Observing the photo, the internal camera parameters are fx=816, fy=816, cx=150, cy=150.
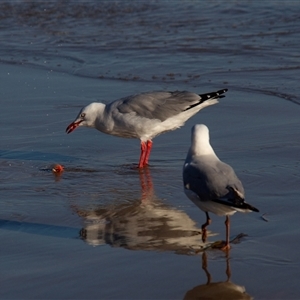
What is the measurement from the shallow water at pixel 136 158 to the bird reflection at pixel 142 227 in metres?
0.01

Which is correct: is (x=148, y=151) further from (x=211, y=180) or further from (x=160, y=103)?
(x=211, y=180)

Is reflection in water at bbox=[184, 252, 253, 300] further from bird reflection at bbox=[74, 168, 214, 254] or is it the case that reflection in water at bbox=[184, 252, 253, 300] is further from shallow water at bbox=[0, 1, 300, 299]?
bird reflection at bbox=[74, 168, 214, 254]

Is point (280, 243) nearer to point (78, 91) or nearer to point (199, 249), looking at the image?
point (199, 249)

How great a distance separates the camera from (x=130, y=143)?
847 cm

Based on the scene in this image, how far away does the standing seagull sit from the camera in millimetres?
4918

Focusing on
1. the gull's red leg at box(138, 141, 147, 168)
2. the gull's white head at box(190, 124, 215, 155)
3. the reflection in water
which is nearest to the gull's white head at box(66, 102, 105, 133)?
the gull's red leg at box(138, 141, 147, 168)

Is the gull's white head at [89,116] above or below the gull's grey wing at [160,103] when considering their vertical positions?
below

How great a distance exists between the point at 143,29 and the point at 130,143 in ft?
22.6

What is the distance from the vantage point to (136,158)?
7859mm

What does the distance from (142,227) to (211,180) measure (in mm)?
743

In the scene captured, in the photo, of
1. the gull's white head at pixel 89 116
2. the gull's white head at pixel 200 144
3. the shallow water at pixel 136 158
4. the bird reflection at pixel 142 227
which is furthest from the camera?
the gull's white head at pixel 89 116

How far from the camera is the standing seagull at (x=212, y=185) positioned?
4918mm

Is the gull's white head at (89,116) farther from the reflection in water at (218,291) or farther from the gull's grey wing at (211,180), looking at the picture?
the reflection in water at (218,291)

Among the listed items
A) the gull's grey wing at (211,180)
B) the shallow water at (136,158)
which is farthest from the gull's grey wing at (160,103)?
the gull's grey wing at (211,180)
